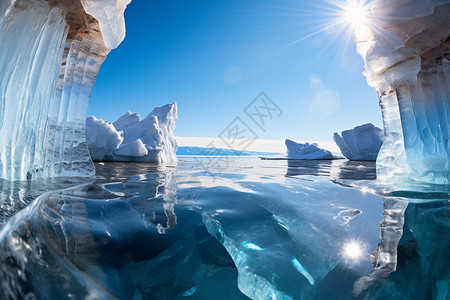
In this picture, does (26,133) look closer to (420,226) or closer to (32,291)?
(32,291)

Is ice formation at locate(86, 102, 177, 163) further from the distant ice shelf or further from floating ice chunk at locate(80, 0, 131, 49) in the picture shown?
the distant ice shelf

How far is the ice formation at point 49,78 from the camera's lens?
2.26 m

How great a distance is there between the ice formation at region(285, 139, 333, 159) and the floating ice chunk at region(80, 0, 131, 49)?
25009mm

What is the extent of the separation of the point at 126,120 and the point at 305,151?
2069 centimetres

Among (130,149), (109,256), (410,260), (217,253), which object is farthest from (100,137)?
(410,260)

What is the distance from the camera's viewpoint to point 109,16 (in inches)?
106

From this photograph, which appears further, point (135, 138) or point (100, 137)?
point (135, 138)

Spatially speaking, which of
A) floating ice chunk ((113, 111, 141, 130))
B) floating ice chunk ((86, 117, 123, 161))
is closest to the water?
floating ice chunk ((86, 117, 123, 161))

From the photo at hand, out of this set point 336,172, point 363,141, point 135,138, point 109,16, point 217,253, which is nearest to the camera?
point 217,253

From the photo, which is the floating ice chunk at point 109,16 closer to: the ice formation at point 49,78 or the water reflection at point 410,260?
the ice formation at point 49,78

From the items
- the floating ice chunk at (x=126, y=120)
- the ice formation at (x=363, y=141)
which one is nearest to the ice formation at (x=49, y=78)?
the floating ice chunk at (x=126, y=120)

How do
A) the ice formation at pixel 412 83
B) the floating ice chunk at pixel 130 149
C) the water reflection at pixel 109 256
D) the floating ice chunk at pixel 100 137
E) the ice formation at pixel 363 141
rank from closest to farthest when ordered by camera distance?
the water reflection at pixel 109 256 → the ice formation at pixel 412 83 → the floating ice chunk at pixel 100 137 → the floating ice chunk at pixel 130 149 → the ice formation at pixel 363 141

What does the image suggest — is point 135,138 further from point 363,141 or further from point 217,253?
point 363,141

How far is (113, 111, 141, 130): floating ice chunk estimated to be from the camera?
1659 centimetres
